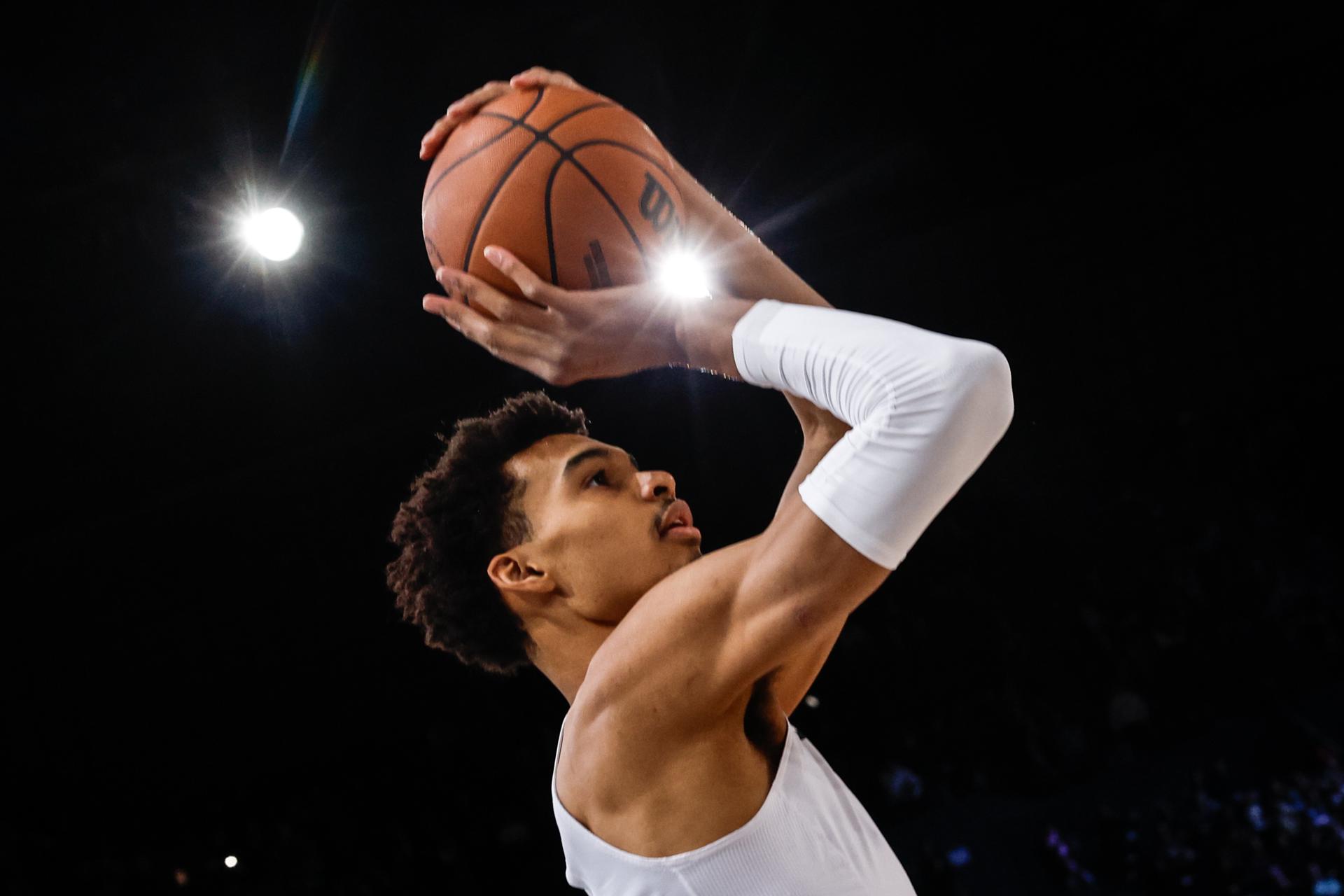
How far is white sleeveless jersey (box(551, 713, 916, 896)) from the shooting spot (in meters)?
1.41

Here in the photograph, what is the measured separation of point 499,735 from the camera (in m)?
6.46

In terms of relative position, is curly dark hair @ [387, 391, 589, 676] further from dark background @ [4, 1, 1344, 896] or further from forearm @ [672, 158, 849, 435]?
dark background @ [4, 1, 1344, 896]

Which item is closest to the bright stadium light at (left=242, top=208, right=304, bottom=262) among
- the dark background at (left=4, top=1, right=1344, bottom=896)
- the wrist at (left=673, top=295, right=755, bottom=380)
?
the dark background at (left=4, top=1, right=1344, bottom=896)

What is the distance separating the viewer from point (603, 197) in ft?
5.21

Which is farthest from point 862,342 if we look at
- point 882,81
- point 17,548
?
point 17,548

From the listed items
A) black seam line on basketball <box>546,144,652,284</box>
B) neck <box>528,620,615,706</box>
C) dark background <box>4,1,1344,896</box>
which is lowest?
neck <box>528,620,615,706</box>

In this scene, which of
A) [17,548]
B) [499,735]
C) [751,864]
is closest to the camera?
[751,864]

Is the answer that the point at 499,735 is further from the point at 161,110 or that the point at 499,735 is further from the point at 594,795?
the point at 594,795

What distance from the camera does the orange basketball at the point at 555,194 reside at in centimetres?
155

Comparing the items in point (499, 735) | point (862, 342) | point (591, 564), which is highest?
point (499, 735)

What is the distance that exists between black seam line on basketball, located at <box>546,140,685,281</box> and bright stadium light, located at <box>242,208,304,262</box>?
2655 millimetres

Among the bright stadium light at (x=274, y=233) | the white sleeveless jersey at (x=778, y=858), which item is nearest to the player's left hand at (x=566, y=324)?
the white sleeveless jersey at (x=778, y=858)

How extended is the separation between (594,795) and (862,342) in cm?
75

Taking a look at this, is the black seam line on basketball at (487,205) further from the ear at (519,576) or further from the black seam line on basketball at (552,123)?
the ear at (519,576)
